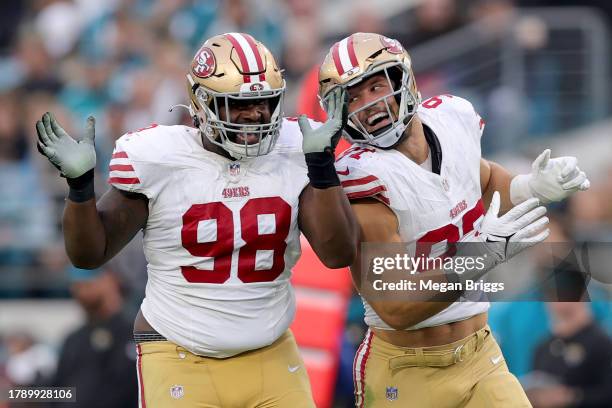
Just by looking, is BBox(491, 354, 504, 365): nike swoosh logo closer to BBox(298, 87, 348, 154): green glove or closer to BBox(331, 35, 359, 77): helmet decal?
BBox(298, 87, 348, 154): green glove

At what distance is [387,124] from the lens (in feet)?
14.8

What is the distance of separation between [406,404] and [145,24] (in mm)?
6555

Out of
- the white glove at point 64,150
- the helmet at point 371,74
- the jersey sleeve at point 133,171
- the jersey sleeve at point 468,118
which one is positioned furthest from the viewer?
the jersey sleeve at point 468,118

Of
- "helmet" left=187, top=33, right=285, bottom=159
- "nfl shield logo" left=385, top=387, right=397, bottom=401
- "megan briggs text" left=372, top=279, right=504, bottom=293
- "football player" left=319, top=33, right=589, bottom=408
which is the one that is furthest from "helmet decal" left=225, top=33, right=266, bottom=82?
"nfl shield logo" left=385, top=387, right=397, bottom=401

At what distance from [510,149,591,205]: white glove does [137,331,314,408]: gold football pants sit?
1147mm

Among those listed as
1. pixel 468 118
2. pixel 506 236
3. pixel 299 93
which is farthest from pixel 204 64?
pixel 299 93

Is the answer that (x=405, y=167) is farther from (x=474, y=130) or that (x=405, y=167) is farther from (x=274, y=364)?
(x=274, y=364)

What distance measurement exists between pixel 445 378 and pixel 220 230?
98cm

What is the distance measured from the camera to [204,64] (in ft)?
14.5

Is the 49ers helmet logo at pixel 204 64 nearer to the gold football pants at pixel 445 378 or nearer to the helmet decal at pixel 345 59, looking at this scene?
the helmet decal at pixel 345 59

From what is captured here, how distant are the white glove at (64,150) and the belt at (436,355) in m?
1.31

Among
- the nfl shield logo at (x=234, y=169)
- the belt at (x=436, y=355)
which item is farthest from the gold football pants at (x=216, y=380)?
the nfl shield logo at (x=234, y=169)

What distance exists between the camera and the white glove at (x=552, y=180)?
4625 millimetres

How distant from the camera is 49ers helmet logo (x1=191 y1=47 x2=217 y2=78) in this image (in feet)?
14.4
